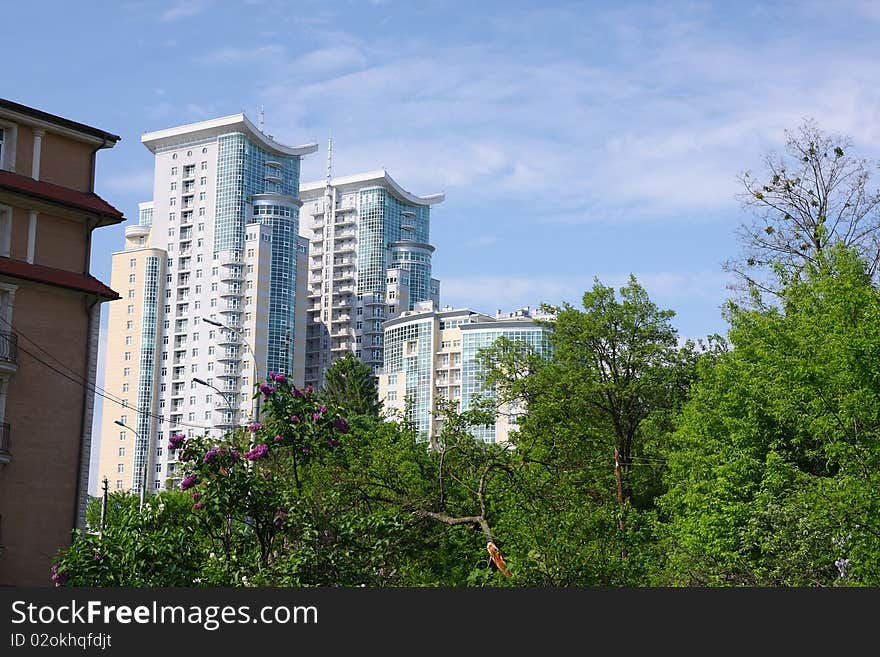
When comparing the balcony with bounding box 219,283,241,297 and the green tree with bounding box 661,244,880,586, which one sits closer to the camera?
the green tree with bounding box 661,244,880,586

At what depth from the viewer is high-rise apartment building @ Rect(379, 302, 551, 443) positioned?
136875 mm

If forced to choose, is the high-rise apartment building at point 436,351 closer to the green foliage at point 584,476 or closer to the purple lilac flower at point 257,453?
the green foliage at point 584,476

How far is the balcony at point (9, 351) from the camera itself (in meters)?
31.2

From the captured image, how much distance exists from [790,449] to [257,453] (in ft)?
68.3

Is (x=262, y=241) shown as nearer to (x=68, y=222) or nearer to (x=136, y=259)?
(x=136, y=259)

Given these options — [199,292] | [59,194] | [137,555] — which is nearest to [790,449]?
[137,555]

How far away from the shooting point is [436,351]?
146 meters

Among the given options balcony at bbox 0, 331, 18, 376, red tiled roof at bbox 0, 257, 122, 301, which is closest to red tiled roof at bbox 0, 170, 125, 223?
red tiled roof at bbox 0, 257, 122, 301

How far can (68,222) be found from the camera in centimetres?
3400

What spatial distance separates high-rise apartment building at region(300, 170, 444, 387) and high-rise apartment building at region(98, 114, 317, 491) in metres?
19.7

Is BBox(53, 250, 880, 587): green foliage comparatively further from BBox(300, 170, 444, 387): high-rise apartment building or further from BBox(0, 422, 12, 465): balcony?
BBox(300, 170, 444, 387): high-rise apartment building

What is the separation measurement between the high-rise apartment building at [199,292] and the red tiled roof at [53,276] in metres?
107

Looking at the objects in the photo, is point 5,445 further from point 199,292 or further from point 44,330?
point 199,292

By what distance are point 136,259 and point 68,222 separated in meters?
119
